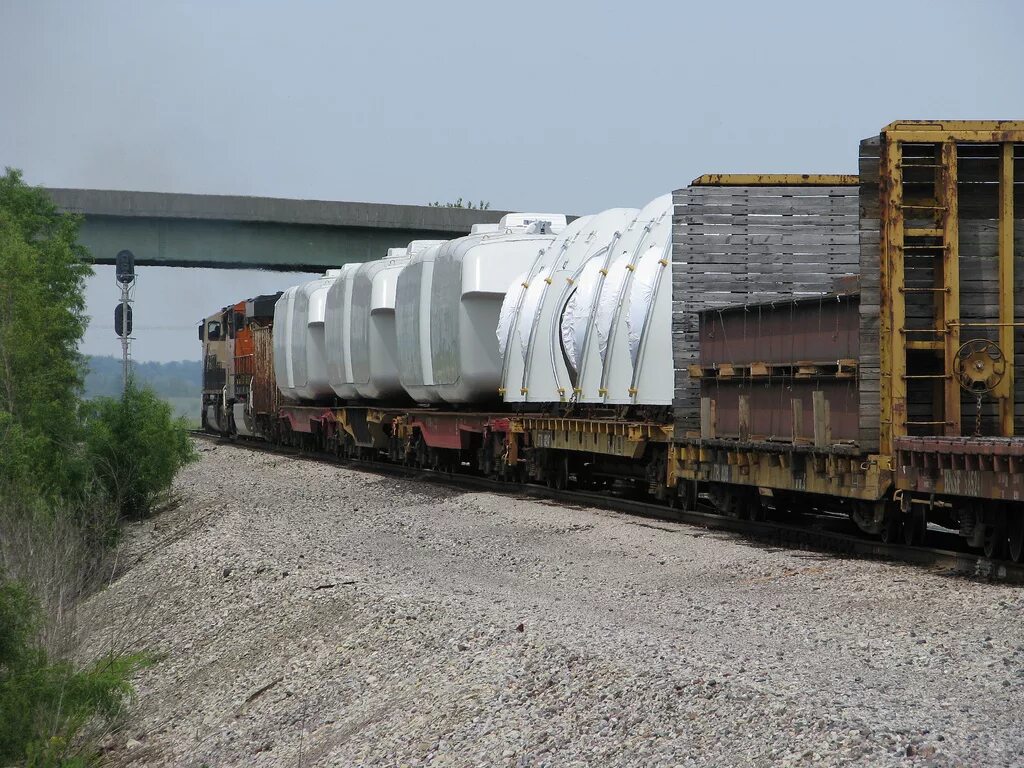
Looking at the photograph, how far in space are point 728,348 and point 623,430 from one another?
8.73 ft

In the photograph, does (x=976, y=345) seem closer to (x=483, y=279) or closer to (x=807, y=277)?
(x=807, y=277)

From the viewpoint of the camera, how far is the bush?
2483cm

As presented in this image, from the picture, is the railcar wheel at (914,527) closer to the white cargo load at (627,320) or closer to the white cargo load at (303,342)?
the white cargo load at (627,320)

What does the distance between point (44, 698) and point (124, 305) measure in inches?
592

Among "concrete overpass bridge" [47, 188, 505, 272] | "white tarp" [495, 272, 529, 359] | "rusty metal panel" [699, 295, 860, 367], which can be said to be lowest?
"rusty metal panel" [699, 295, 860, 367]

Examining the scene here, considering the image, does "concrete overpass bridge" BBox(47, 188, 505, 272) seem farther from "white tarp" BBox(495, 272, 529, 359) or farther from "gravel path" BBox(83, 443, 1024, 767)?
"gravel path" BBox(83, 443, 1024, 767)

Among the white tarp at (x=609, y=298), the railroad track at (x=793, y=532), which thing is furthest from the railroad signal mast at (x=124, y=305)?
the white tarp at (x=609, y=298)

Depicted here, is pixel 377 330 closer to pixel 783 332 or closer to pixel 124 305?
pixel 124 305

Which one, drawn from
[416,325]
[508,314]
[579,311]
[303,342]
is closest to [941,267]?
[579,311]

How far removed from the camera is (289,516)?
19.7 metres

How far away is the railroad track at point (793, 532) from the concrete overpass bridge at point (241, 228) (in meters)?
23.8

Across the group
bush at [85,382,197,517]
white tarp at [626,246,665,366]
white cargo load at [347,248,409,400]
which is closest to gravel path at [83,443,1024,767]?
Result: white tarp at [626,246,665,366]

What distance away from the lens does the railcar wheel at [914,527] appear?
39.6 feet

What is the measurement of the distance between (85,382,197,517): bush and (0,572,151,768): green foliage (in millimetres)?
11092
